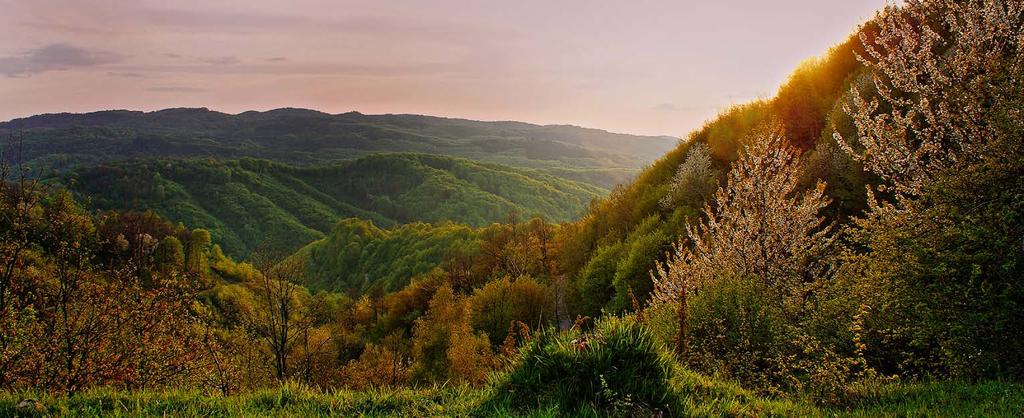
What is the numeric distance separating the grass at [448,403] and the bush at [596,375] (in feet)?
0.57

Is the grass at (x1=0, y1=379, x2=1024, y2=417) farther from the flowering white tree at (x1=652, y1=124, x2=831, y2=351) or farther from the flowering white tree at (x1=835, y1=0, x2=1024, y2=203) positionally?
the flowering white tree at (x1=652, y1=124, x2=831, y2=351)

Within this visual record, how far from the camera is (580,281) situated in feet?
137

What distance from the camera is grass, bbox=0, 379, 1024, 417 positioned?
227 inches

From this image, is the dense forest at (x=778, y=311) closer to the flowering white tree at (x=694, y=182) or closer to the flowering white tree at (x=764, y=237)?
the flowering white tree at (x=764, y=237)

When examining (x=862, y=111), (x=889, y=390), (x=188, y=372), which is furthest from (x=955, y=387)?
(x=188, y=372)

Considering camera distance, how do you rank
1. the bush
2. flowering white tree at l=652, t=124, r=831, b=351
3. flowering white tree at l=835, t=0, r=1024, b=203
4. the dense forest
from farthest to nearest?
flowering white tree at l=652, t=124, r=831, b=351 < flowering white tree at l=835, t=0, r=1024, b=203 < the dense forest < the bush

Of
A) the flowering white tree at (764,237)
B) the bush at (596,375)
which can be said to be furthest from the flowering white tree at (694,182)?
the bush at (596,375)

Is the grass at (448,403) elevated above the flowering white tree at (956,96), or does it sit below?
below

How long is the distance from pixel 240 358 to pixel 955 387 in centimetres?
4117

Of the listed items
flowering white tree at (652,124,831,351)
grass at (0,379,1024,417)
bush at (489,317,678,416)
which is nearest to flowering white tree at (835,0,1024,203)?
flowering white tree at (652,124,831,351)

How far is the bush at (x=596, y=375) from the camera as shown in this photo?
5.73m

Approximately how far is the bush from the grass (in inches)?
6.8

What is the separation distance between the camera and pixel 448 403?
21.2 feet

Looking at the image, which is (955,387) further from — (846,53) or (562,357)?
(846,53)
